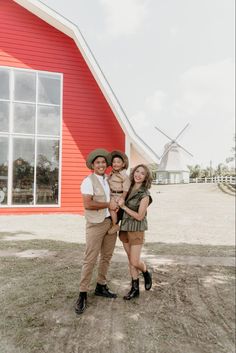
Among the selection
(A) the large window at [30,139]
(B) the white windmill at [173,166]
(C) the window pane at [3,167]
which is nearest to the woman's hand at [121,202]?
(A) the large window at [30,139]

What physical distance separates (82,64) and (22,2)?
366 centimetres

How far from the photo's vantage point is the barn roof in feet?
34.0

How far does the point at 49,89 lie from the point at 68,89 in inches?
31.9

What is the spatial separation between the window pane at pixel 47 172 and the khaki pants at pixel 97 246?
35.1 ft

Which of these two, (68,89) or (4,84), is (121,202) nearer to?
(4,84)

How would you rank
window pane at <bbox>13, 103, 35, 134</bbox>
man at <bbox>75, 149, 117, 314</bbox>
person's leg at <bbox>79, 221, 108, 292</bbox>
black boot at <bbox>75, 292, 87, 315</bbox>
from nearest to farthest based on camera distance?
man at <bbox>75, 149, 117, 314</bbox> < person's leg at <bbox>79, 221, 108, 292</bbox> < black boot at <bbox>75, 292, 87, 315</bbox> < window pane at <bbox>13, 103, 35, 134</bbox>

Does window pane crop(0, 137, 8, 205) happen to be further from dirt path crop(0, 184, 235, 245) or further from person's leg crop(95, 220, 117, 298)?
person's leg crop(95, 220, 117, 298)

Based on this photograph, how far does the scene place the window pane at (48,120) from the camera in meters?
14.0

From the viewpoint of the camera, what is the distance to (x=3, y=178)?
587 inches

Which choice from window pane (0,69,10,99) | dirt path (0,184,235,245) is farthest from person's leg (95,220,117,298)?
window pane (0,69,10,99)

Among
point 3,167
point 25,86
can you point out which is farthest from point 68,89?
point 3,167

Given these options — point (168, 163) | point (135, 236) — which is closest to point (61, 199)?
point (135, 236)

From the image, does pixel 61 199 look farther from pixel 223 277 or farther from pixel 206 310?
pixel 206 310

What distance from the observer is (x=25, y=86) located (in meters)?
13.8
